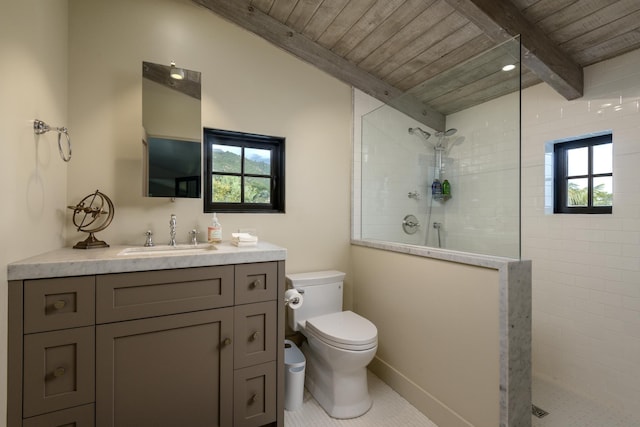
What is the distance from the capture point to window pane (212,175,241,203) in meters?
2.14

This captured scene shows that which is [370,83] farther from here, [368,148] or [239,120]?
[239,120]

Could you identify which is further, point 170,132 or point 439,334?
point 170,132

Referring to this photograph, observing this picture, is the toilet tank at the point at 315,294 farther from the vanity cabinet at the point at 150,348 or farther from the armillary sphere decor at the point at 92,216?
the armillary sphere decor at the point at 92,216

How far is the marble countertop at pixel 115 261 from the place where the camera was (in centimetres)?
118

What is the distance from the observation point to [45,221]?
1469 mm

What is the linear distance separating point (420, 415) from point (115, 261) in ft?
6.13

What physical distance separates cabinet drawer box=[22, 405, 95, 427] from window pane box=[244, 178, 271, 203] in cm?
143

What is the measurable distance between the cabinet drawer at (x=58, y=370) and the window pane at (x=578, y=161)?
3081 millimetres

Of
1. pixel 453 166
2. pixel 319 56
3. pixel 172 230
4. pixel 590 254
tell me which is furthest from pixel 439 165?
pixel 172 230

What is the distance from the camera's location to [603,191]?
79.7 inches

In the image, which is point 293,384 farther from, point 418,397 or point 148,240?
point 148,240

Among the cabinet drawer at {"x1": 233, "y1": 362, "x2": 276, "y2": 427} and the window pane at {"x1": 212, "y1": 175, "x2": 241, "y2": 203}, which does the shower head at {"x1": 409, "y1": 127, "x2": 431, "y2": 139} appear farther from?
the cabinet drawer at {"x1": 233, "y1": 362, "x2": 276, "y2": 427}

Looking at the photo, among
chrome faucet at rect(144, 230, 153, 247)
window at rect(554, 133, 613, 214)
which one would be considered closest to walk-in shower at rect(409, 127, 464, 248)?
window at rect(554, 133, 613, 214)

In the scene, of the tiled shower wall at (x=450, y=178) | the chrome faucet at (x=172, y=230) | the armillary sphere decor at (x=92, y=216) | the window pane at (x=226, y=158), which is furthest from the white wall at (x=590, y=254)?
the armillary sphere decor at (x=92, y=216)
